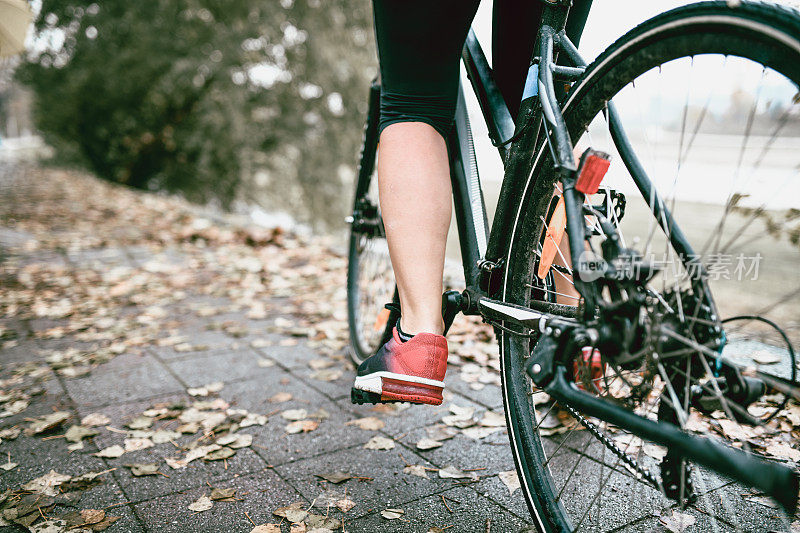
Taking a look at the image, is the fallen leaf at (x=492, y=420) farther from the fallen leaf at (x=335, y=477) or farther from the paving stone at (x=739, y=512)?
the paving stone at (x=739, y=512)

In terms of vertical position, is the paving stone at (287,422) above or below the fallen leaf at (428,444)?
below

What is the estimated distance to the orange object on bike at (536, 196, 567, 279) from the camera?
1.26 m

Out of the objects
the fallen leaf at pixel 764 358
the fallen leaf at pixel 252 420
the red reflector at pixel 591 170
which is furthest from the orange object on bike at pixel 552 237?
the fallen leaf at pixel 764 358

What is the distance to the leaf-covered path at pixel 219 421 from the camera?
56.5 inches

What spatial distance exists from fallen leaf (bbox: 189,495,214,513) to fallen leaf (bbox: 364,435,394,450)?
47 centimetres

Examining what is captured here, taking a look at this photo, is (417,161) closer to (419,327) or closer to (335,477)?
(419,327)

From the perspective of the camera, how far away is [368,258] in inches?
94.9

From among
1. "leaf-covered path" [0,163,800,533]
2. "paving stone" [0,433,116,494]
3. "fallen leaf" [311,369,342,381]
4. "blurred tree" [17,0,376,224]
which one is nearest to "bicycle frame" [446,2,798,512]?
"leaf-covered path" [0,163,800,533]

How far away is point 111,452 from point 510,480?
1.13 meters

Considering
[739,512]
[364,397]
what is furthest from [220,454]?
[739,512]

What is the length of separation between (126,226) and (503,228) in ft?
16.9

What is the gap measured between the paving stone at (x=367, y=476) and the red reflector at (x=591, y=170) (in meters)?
0.88

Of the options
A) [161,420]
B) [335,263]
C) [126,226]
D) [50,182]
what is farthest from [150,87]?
[161,420]

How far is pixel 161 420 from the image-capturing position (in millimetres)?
1923
